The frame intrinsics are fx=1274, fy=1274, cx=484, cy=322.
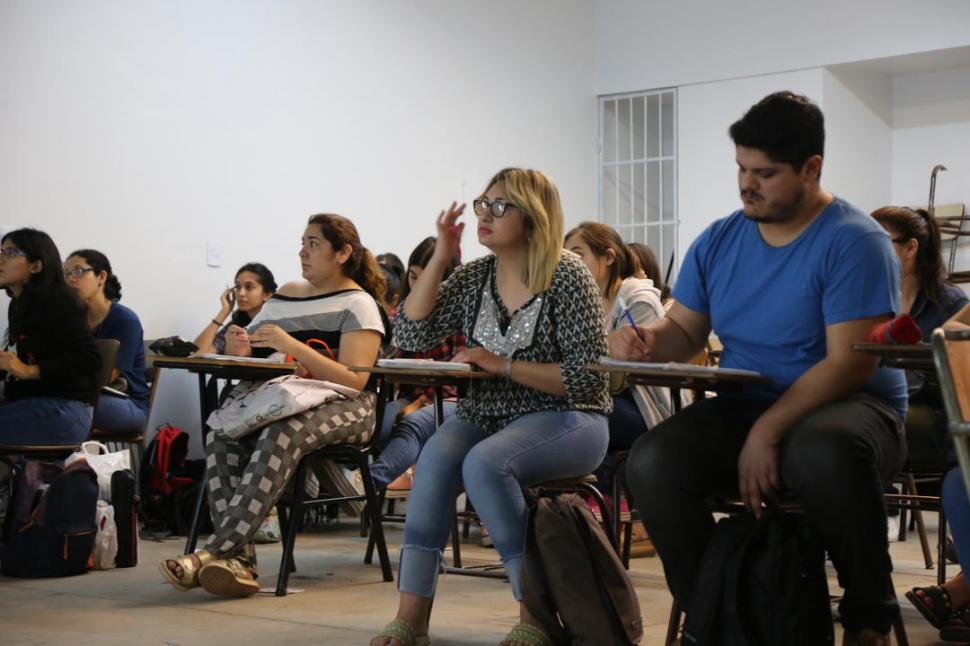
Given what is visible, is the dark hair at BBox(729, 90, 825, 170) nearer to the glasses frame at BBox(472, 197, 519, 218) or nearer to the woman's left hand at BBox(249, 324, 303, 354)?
the glasses frame at BBox(472, 197, 519, 218)

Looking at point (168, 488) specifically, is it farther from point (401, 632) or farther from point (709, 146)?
point (709, 146)

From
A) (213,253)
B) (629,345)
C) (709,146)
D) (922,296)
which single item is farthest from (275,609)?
(709,146)

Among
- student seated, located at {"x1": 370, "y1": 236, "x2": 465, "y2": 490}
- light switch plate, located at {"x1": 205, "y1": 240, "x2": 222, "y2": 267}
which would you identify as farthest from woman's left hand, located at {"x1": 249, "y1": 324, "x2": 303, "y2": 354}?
light switch plate, located at {"x1": 205, "y1": 240, "x2": 222, "y2": 267}

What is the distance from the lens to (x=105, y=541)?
4.34 m

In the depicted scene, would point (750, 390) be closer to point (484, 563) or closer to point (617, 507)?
point (617, 507)

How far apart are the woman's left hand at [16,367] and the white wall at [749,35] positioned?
6.17 meters

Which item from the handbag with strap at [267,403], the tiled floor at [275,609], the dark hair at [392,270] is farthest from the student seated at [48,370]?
the dark hair at [392,270]

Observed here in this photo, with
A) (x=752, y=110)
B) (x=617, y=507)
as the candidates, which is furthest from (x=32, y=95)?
(x=752, y=110)

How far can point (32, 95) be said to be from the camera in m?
6.13

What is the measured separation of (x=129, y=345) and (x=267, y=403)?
2303 mm

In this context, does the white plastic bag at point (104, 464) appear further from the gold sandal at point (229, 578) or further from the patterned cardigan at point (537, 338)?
the patterned cardigan at point (537, 338)

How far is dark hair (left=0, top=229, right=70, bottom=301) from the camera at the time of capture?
4.86 metres

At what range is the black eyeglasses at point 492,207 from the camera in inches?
125

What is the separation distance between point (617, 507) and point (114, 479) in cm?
177
